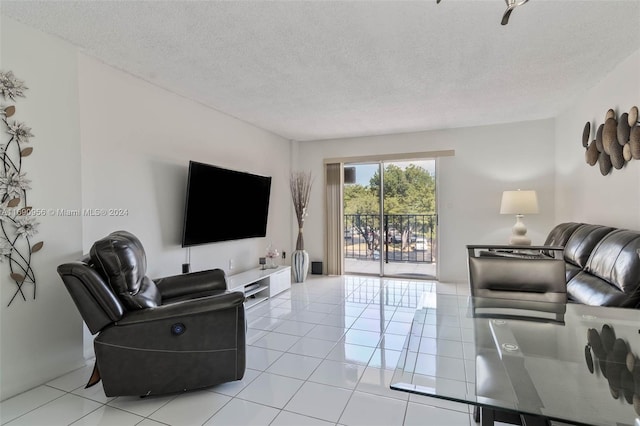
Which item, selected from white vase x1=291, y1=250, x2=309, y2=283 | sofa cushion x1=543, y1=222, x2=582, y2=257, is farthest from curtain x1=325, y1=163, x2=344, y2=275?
sofa cushion x1=543, y1=222, x2=582, y2=257

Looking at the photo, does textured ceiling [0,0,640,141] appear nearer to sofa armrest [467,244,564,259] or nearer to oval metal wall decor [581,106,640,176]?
oval metal wall decor [581,106,640,176]

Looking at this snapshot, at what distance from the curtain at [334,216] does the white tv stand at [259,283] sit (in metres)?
1.19

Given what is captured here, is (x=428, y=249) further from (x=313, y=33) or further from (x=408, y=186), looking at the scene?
(x=313, y=33)

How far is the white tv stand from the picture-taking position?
12.3ft

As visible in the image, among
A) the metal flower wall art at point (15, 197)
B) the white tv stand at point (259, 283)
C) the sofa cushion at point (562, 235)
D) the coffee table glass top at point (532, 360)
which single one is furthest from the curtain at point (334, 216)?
the metal flower wall art at point (15, 197)

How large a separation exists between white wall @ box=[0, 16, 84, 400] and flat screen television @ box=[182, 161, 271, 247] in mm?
1006

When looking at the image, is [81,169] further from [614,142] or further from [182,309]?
[614,142]

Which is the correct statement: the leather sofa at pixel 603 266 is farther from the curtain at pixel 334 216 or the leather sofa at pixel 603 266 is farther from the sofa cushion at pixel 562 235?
the curtain at pixel 334 216

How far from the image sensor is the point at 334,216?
550cm

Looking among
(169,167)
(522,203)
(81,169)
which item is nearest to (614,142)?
Answer: (522,203)

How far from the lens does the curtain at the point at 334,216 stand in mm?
5492

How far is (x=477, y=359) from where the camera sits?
55.3 inches

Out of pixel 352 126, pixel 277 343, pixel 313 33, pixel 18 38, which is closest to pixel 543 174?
pixel 352 126

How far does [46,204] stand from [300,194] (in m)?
3.55
